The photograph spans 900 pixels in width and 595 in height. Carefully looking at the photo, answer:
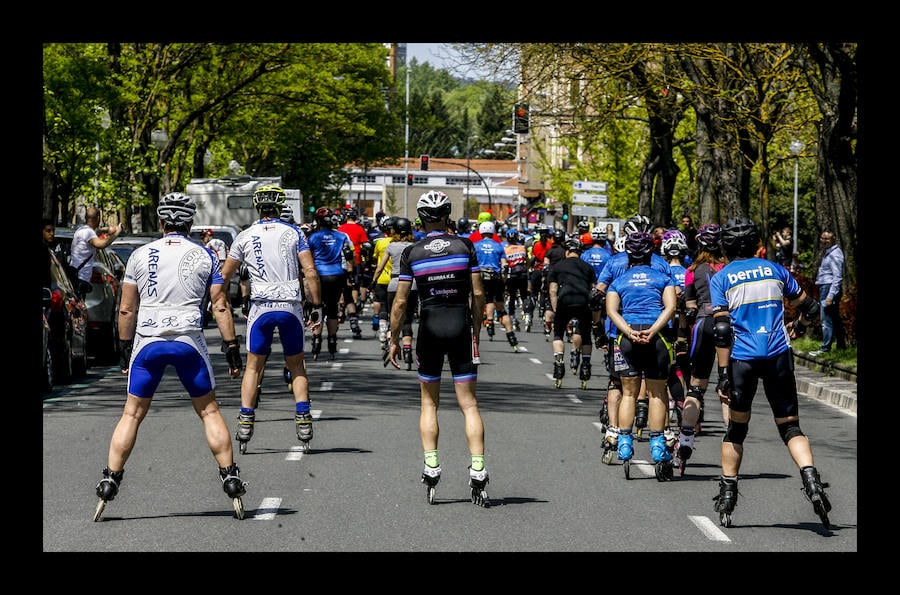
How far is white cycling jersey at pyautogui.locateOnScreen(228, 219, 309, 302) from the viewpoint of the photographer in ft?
39.2

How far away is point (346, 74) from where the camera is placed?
57.9 meters

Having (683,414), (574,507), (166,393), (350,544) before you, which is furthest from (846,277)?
(350,544)

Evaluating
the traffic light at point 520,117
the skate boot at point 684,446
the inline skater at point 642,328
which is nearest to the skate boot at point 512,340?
the traffic light at point 520,117

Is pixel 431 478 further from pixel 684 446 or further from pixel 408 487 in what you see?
pixel 684 446

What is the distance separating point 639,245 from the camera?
37.5 ft

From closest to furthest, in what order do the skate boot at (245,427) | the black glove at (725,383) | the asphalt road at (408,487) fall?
1. the asphalt road at (408,487)
2. the black glove at (725,383)
3. the skate boot at (245,427)

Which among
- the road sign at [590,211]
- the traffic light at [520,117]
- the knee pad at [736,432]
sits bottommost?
the knee pad at [736,432]

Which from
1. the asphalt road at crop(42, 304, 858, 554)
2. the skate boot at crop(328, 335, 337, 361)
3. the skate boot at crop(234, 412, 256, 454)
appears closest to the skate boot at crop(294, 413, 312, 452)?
the asphalt road at crop(42, 304, 858, 554)

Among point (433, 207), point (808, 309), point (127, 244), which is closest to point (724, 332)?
point (808, 309)

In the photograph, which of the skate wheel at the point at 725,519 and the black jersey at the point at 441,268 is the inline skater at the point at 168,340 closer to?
the black jersey at the point at 441,268

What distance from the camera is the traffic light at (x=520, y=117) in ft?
116

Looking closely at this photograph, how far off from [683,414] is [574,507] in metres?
1.78

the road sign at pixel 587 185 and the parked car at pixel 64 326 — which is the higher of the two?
the road sign at pixel 587 185

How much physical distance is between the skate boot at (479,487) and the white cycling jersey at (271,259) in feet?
9.54
